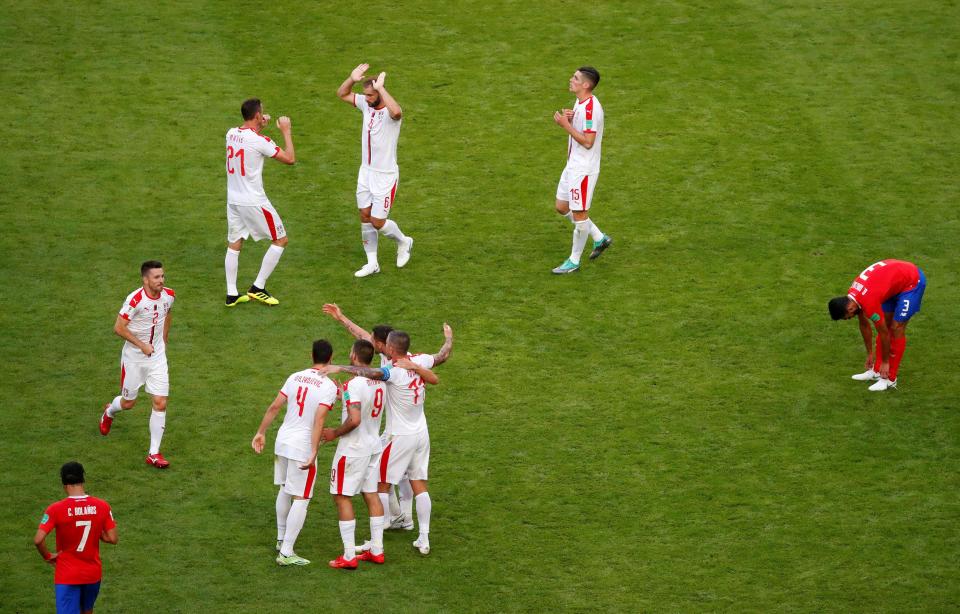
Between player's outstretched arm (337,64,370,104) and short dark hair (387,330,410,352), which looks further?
player's outstretched arm (337,64,370,104)

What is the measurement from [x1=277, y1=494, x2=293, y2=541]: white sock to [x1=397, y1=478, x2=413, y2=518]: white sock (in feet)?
3.72

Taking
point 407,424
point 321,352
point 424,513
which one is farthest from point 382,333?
point 424,513

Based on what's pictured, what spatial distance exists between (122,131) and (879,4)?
45.5 feet

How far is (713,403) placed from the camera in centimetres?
1440

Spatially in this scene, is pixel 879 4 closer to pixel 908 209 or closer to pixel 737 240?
pixel 908 209

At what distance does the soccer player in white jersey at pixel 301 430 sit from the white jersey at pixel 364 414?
0.17 m

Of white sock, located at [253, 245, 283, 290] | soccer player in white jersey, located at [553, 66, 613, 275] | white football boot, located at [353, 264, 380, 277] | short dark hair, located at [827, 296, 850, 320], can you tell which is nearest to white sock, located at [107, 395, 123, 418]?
white sock, located at [253, 245, 283, 290]

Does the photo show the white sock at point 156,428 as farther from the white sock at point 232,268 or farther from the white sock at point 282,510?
the white sock at point 232,268

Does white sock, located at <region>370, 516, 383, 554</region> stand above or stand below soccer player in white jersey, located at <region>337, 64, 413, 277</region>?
below

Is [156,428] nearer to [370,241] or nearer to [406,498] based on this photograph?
[406,498]

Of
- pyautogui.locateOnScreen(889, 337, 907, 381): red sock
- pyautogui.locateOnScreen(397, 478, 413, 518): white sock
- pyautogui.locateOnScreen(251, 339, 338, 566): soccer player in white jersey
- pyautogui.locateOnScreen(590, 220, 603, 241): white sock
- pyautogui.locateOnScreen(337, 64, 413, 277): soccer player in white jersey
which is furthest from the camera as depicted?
pyautogui.locateOnScreen(590, 220, 603, 241): white sock

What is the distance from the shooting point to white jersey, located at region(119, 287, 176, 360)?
1282cm

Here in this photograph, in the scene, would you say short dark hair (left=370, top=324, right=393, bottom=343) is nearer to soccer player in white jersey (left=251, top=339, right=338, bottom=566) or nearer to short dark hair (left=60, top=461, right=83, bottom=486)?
soccer player in white jersey (left=251, top=339, right=338, bottom=566)

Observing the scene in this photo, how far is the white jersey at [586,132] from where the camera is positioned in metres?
16.4
